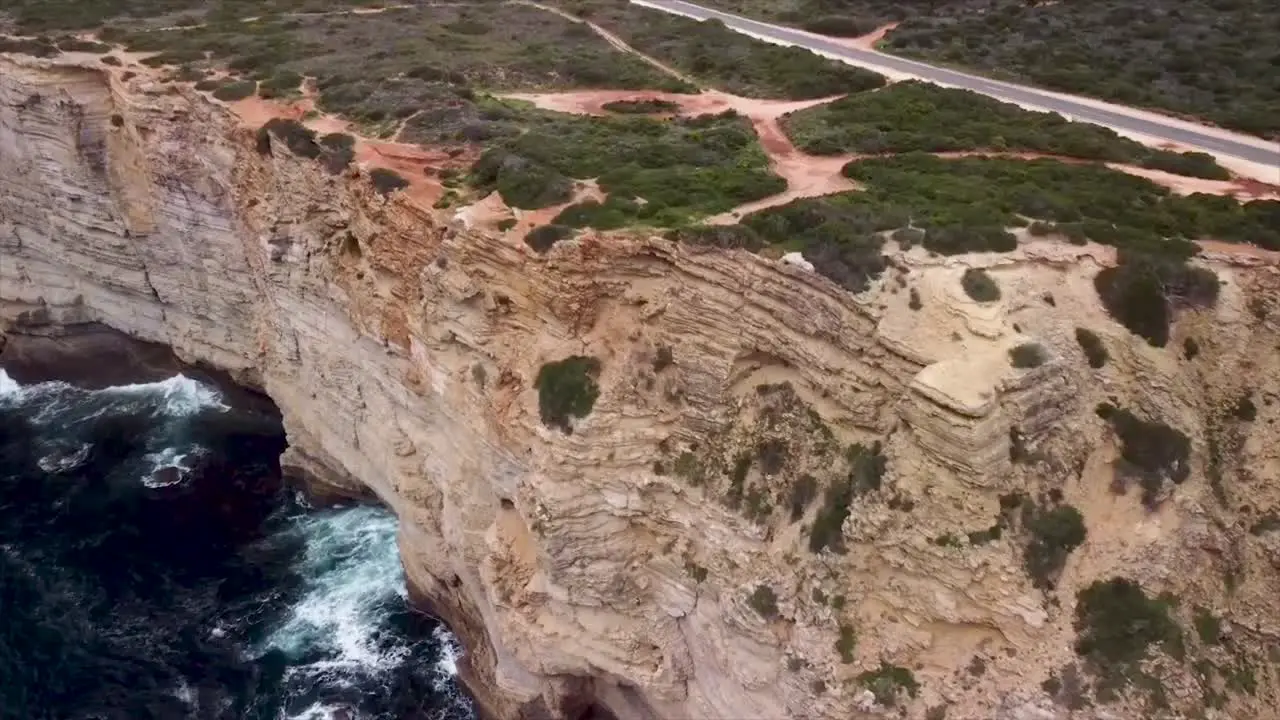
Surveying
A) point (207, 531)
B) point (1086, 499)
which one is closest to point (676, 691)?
point (1086, 499)

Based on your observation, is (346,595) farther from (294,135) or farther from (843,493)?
(843,493)

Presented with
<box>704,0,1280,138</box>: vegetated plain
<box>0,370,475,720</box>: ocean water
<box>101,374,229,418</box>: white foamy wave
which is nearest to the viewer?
<box>0,370,475,720</box>: ocean water

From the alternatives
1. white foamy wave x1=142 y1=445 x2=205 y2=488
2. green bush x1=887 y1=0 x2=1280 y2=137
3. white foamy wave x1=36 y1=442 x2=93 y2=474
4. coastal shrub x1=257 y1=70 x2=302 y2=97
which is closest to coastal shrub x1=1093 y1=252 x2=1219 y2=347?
green bush x1=887 y1=0 x2=1280 y2=137

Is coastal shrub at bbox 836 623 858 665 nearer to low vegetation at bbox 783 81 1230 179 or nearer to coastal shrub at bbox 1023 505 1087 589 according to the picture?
coastal shrub at bbox 1023 505 1087 589

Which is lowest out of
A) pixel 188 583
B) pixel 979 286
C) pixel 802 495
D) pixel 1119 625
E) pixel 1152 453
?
pixel 188 583

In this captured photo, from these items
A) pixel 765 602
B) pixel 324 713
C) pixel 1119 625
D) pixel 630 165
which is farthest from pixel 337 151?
pixel 1119 625

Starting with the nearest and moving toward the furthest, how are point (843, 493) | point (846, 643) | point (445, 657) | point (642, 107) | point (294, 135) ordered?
point (846, 643) → point (843, 493) → point (445, 657) → point (294, 135) → point (642, 107)

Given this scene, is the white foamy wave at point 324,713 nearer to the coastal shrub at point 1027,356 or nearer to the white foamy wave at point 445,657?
the white foamy wave at point 445,657
